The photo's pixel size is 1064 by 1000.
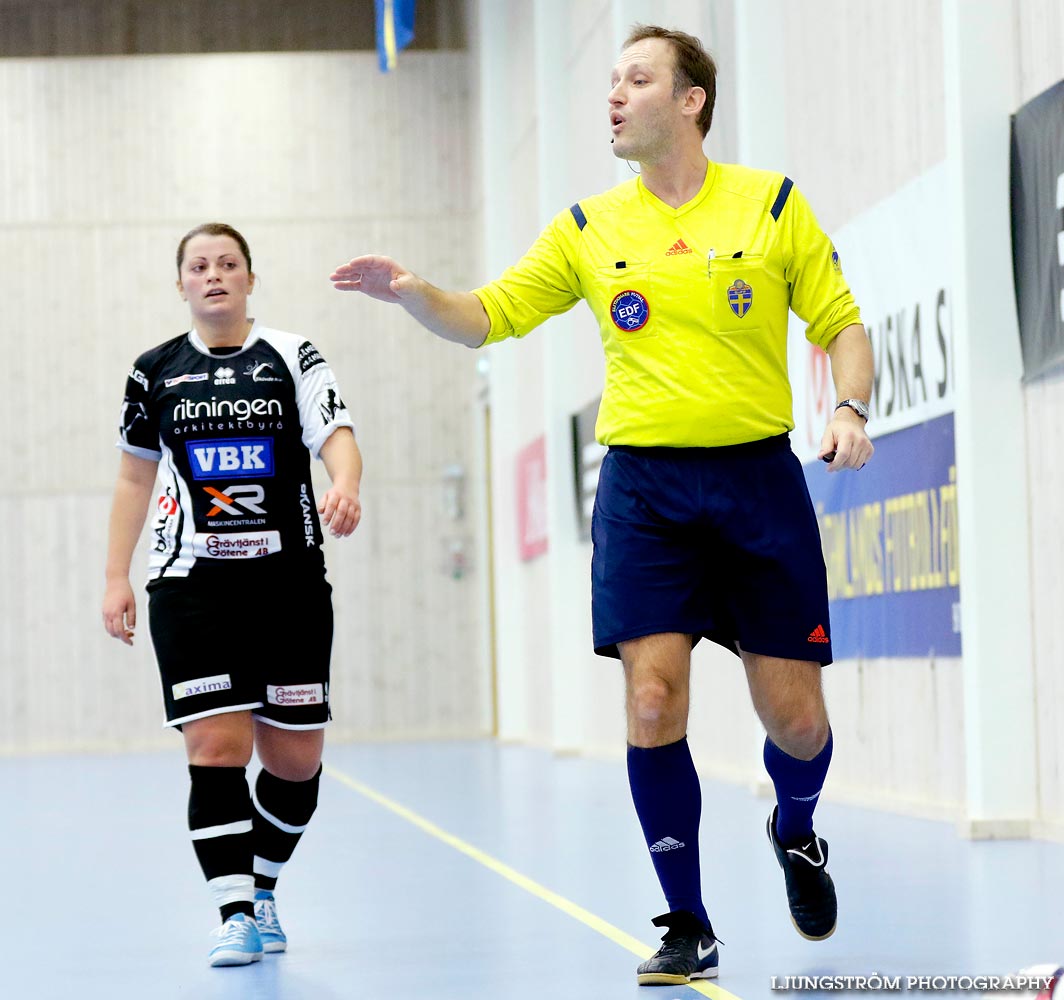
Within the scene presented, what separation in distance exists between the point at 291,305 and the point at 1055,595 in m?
12.7

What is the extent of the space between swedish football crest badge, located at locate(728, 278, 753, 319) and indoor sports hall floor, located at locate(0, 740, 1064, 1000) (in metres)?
1.24

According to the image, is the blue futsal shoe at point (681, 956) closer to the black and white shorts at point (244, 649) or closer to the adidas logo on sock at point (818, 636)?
the adidas logo on sock at point (818, 636)

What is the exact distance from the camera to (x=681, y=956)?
123 inches

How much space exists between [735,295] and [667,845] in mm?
1043

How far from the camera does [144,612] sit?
16.2 m

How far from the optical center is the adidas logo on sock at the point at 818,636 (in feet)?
10.6

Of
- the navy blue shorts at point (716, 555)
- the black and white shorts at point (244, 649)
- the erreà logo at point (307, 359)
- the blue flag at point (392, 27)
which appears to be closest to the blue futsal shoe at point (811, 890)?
the navy blue shorts at point (716, 555)

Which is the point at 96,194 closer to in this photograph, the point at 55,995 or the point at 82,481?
the point at 82,481

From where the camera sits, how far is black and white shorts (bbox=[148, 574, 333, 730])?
3.74 m

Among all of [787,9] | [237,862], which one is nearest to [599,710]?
[787,9]

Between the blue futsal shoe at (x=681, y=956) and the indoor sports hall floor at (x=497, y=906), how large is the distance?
39 millimetres

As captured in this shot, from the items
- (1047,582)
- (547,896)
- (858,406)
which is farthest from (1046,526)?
(858,406)

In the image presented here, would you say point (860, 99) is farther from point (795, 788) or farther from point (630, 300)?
point (795, 788)

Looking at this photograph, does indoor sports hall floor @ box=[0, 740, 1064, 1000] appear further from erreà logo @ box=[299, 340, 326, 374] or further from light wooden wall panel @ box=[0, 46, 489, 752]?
light wooden wall panel @ box=[0, 46, 489, 752]
